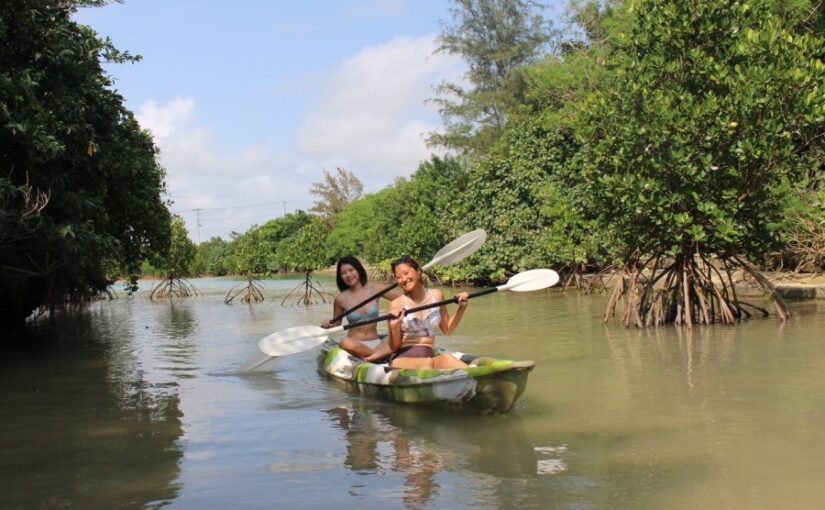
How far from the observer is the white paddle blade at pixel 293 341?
8.93m

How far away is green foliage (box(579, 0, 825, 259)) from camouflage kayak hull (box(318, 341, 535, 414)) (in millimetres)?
5393

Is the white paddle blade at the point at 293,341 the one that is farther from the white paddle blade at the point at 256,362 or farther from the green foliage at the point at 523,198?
the green foliage at the point at 523,198

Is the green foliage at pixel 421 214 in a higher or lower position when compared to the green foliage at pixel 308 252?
higher

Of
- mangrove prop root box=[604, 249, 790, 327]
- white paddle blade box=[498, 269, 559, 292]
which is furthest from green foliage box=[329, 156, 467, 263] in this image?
white paddle blade box=[498, 269, 559, 292]

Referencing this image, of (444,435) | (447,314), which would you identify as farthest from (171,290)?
(444,435)

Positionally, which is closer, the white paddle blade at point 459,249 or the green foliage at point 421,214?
the white paddle blade at point 459,249

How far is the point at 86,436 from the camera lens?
21.3 feet

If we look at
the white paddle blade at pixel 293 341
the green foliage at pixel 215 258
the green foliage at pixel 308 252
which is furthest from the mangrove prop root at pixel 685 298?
the green foliage at pixel 215 258

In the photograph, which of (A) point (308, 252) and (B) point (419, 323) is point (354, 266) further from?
(A) point (308, 252)

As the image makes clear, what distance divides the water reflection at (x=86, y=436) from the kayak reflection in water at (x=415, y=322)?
1994 millimetres

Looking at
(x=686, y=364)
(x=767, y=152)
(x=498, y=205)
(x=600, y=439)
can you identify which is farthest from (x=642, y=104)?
(x=498, y=205)

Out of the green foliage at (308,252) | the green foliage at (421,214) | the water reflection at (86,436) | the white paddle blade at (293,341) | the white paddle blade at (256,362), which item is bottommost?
the water reflection at (86,436)

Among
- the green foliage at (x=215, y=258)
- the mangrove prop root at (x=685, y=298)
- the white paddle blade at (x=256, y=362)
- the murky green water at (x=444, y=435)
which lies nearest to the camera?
the murky green water at (x=444, y=435)

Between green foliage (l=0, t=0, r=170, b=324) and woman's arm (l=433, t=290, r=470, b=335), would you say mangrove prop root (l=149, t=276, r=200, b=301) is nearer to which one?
green foliage (l=0, t=0, r=170, b=324)
